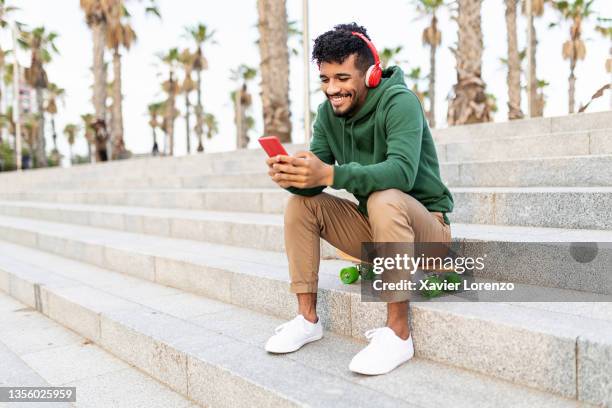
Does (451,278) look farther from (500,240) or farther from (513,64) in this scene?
(513,64)

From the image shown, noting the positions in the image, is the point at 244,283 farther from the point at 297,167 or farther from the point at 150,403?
the point at 297,167

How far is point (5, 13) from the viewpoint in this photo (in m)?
24.2

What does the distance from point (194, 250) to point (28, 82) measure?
31595mm

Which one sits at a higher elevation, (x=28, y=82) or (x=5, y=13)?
(x=5, y=13)

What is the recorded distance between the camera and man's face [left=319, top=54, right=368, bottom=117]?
2242mm

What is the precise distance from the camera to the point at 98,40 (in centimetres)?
1778

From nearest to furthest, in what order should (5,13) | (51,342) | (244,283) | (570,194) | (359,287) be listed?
(359,287)
(570,194)
(244,283)
(51,342)
(5,13)

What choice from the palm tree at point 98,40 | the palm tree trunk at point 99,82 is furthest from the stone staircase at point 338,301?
the palm tree at point 98,40

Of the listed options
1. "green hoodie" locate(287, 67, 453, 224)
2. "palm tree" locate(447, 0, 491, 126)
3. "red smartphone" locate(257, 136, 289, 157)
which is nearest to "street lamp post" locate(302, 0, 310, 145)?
"palm tree" locate(447, 0, 491, 126)

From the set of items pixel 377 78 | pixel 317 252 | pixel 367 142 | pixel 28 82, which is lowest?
pixel 317 252

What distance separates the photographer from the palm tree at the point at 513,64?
12.7m

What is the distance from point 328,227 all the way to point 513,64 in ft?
43.3

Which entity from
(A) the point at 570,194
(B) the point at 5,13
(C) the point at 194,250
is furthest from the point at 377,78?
(B) the point at 5,13

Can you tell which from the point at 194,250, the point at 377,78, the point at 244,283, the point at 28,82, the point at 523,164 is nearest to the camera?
the point at 377,78
